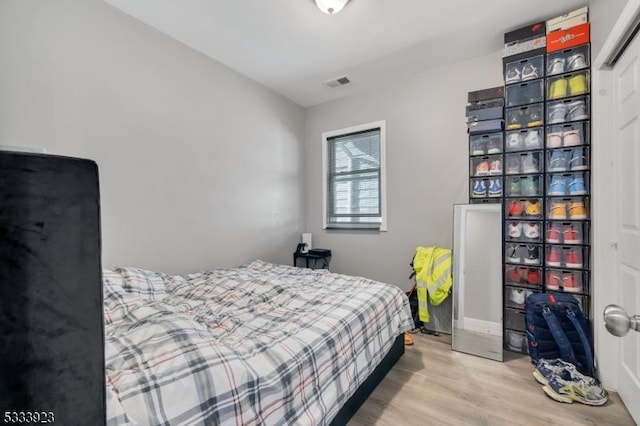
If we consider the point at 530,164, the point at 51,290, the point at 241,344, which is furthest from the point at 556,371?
the point at 51,290

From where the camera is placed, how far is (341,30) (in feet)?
8.04

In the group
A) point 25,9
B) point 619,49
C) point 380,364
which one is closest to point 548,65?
point 619,49

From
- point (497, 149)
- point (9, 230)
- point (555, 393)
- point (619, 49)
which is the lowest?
point (555, 393)

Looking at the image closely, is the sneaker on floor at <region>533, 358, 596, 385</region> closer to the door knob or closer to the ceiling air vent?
the door knob

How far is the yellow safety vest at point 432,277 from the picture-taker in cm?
275

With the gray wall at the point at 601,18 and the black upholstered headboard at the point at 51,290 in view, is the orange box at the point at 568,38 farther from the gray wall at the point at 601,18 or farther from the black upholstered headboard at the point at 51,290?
the black upholstered headboard at the point at 51,290

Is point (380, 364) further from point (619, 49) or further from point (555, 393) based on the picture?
point (619, 49)

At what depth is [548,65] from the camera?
7.59 feet

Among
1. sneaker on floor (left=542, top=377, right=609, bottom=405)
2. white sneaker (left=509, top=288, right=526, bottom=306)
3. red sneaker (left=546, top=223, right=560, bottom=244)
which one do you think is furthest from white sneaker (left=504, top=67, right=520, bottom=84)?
sneaker on floor (left=542, top=377, right=609, bottom=405)

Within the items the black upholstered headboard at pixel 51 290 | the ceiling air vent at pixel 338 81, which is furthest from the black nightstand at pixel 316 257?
the black upholstered headboard at pixel 51 290

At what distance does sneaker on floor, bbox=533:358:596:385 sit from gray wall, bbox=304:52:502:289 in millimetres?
1230

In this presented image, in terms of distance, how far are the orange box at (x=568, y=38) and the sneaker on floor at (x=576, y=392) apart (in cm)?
247

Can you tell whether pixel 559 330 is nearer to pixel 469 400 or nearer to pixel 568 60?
pixel 469 400

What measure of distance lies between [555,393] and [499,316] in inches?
28.9
